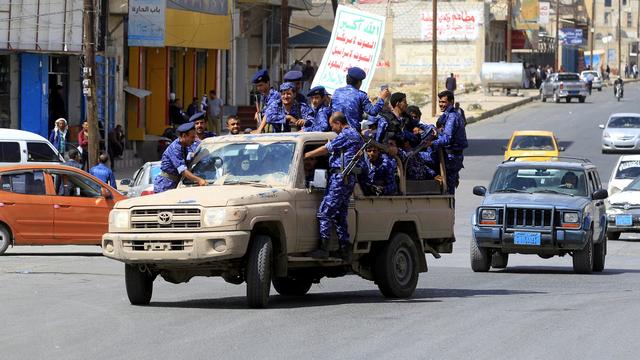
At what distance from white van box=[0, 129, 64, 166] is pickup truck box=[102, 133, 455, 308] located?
14196 mm

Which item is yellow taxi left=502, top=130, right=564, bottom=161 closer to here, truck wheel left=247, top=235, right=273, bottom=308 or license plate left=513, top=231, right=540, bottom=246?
license plate left=513, top=231, right=540, bottom=246

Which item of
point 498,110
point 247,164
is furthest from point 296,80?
point 498,110

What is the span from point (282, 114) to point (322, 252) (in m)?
2.31

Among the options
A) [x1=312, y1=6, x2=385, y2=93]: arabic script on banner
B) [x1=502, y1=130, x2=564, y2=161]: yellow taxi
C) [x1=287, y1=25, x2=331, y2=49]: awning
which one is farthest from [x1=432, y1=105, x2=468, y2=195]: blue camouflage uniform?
[x1=287, y1=25, x2=331, y2=49]: awning

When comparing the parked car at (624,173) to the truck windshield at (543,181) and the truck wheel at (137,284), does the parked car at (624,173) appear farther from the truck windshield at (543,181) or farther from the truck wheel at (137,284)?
the truck wheel at (137,284)

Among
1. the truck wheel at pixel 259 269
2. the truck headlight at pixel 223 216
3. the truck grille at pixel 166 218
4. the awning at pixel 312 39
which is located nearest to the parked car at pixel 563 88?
the awning at pixel 312 39

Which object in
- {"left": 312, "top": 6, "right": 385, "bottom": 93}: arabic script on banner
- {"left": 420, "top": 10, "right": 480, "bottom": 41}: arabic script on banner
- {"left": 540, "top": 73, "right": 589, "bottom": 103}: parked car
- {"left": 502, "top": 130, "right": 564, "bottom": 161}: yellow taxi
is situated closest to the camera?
{"left": 312, "top": 6, "right": 385, "bottom": 93}: arabic script on banner

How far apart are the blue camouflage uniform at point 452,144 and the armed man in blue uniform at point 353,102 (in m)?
1.58

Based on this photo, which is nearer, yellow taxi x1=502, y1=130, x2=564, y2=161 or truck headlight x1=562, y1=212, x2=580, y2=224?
truck headlight x1=562, y1=212, x2=580, y2=224

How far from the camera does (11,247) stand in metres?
24.5

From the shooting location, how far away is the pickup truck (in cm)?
1317

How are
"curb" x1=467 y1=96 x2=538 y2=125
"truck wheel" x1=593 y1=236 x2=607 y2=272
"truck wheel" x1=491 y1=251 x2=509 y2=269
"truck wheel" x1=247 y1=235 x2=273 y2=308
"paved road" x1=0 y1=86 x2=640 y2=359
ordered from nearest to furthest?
"paved road" x1=0 y1=86 x2=640 y2=359 < "truck wheel" x1=247 y1=235 x2=273 y2=308 < "truck wheel" x1=593 y1=236 x2=607 y2=272 < "truck wheel" x1=491 y1=251 x2=509 y2=269 < "curb" x1=467 y1=96 x2=538 y2=125

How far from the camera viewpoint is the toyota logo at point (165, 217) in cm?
1327

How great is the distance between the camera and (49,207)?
73.8ft
